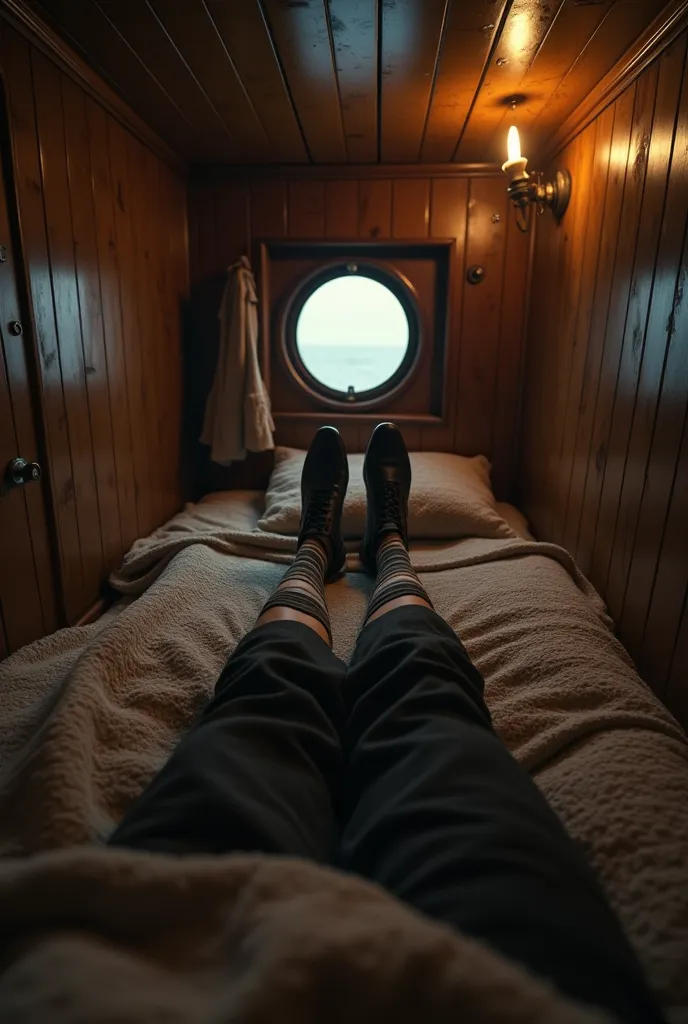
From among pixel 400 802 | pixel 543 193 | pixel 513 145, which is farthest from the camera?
pixel 543 193

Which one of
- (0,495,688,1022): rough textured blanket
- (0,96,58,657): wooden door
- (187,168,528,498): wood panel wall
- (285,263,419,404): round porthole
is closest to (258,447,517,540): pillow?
(0,495,688,1022): rough textured blanket

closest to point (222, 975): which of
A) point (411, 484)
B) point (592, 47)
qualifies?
point (411, 484)

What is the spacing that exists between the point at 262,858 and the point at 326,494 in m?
1.24

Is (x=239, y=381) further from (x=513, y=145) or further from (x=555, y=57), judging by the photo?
(x=555, y=57)

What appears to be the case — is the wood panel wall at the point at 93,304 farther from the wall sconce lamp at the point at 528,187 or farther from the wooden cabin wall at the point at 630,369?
the wooden cabin wall at the point at 630,369

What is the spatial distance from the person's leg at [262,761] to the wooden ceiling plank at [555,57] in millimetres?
1296

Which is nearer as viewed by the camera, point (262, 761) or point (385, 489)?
point (262, 761)

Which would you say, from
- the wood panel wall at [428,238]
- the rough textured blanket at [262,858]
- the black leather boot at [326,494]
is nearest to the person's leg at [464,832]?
the rough textured blanket at [262,858]

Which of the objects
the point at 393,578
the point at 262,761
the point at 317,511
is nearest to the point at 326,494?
the point at 317,511

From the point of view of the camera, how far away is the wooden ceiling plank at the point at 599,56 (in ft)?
3.72

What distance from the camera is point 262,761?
632 millimetres

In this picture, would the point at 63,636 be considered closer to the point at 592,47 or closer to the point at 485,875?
the point at 485,875

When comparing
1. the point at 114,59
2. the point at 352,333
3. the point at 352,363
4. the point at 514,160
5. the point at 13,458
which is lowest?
the point at 13,458

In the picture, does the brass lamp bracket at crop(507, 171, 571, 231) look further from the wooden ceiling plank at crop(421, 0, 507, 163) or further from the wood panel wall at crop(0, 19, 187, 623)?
the wood panel wall at crop(0, 19, 187, 623)
